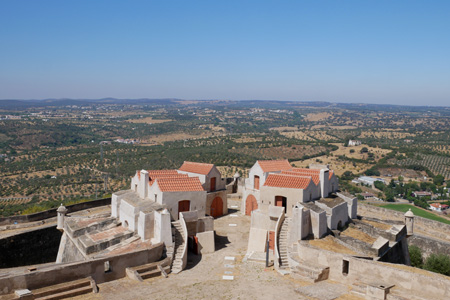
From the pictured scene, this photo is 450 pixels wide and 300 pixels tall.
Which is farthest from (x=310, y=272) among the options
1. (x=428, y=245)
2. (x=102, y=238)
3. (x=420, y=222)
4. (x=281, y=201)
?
(x=420, y=222)

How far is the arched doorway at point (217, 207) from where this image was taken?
29.5m

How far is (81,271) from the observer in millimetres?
17672

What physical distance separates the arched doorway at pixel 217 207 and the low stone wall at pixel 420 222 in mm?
11890

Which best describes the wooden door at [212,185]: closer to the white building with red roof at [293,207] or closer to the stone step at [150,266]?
the white building with red roof at [293,207]

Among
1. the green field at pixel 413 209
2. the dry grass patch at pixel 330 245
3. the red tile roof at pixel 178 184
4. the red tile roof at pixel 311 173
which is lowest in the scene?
the green field at pixel 413 209

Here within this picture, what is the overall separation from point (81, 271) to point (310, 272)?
1026 centimetres

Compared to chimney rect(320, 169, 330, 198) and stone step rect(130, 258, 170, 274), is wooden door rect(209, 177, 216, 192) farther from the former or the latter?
stone step rect(130, 258, 170, 274)

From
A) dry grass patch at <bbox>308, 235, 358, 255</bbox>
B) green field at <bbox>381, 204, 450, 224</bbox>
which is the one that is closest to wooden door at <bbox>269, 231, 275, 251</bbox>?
dry grass patch at <bbox>308, 235, 358, 255</bbox>

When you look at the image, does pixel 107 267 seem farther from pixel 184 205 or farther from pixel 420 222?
pixel 420 222

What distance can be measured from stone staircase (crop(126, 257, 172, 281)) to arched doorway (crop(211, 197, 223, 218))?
9405mm

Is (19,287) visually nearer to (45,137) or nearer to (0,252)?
(0,252)

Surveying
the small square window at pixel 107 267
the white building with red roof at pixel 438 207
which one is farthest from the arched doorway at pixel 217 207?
the white building with red roof at pixel 438 207

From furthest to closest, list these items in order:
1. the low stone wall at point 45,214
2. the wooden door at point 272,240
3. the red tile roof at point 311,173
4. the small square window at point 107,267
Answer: the low stone wall at point 45,214 < the red tile roof at point 311,173 < the wooden door at point 272,240 < the small square window at point 107,267

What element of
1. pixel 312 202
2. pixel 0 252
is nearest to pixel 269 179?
pixel 312 202
